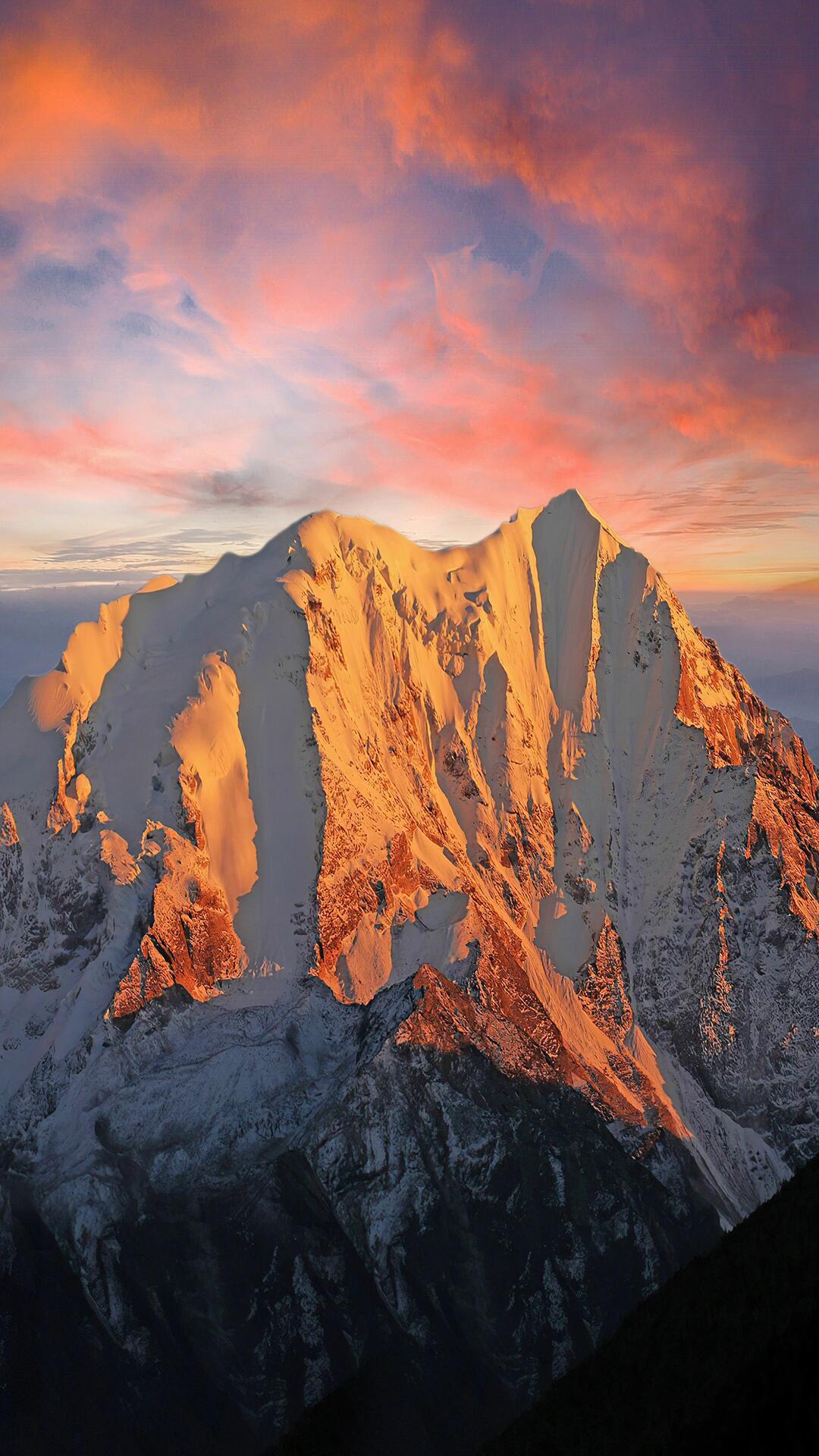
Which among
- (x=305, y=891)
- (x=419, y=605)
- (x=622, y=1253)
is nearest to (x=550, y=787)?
(x=419, y=605)

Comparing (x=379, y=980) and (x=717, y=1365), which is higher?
(x=379, y=980)

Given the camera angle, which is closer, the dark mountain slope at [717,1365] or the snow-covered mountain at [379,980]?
the dark mountain slope at [717,1365]

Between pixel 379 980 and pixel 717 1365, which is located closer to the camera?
pixel 717 1365

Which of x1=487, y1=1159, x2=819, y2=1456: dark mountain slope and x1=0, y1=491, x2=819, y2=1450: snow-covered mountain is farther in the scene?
x1=0, y1=491, x2=819, y2=1450: snow-covered mountain
